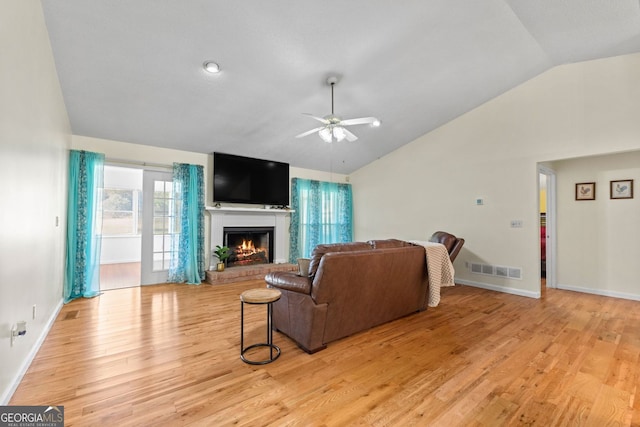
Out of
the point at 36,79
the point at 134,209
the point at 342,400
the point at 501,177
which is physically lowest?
the point at 342,400

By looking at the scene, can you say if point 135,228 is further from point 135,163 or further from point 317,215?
point 317,215

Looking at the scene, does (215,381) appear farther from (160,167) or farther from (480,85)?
(480,85)

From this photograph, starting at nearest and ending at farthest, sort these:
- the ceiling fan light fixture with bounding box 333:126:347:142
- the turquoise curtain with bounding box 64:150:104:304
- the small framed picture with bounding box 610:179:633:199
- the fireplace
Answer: the ceiling fan light fixture with bounding box 333:126:347:142 < the turquoise curtain with bounding box 64:150:104:304 < the small framed picture with bounding box 610:179:633:199 < the fireplace

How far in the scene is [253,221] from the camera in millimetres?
6023

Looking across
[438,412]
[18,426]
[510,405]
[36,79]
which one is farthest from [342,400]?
[36,79]

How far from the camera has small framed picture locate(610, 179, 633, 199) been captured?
13.8ft

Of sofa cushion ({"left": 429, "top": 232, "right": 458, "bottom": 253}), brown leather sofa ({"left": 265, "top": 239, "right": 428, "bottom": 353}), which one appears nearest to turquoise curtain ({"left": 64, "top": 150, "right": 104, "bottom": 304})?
brown leather sofa ({"left": 265, "top": 239, "right": 428, "bottom": 353})

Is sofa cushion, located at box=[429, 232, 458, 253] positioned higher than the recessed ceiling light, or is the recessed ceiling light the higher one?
the recessed ceiling light

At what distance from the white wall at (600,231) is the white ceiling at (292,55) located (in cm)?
171

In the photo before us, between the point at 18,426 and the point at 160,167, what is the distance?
4.20m

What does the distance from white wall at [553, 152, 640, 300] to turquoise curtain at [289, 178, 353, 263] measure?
428 cm

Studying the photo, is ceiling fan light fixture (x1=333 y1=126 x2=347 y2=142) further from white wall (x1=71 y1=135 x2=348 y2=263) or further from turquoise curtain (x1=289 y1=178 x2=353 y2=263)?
turquoise curtain (x1=289 y1=178 x2=353 y2=263)

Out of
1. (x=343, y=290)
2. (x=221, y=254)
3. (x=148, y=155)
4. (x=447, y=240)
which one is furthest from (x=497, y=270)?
(x=148, y=155)

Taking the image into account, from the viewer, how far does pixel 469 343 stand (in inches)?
107
